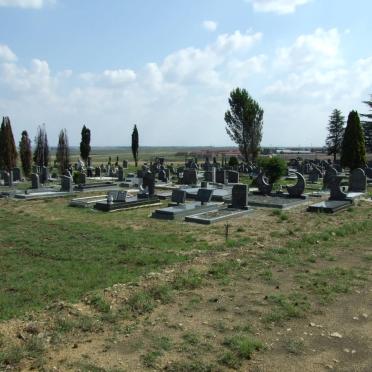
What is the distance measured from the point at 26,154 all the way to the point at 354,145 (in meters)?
28.3

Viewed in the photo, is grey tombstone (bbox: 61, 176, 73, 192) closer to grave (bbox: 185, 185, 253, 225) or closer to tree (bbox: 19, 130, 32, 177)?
grave (bbox: 185, 185, 253, 225)

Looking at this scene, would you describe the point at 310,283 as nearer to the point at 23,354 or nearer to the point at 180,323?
the point at 180,323

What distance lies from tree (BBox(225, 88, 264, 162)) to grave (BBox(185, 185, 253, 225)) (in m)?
29.1

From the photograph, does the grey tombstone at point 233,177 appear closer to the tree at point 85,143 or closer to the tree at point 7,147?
the tree at point 7,147

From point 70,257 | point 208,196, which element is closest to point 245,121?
point 208,196

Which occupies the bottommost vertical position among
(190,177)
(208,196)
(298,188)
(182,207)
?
(182,207)

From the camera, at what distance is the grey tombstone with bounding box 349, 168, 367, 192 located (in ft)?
74.6

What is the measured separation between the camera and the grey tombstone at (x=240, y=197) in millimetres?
17000

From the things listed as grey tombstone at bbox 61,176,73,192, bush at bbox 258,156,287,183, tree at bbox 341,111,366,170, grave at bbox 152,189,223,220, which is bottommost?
grave at bbox 152,189,223,220

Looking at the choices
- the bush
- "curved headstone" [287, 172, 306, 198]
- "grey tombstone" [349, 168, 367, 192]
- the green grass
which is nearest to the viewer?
the green grass

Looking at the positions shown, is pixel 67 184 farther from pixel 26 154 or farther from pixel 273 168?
pixel 26 154

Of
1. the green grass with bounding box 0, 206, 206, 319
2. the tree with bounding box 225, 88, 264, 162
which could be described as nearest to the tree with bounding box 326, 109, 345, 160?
the tree with bounding box 225, 88, 264, 162

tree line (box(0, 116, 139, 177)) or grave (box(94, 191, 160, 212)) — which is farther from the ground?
tree line (box(0, 116, 139, 177))

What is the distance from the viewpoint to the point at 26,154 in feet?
123
